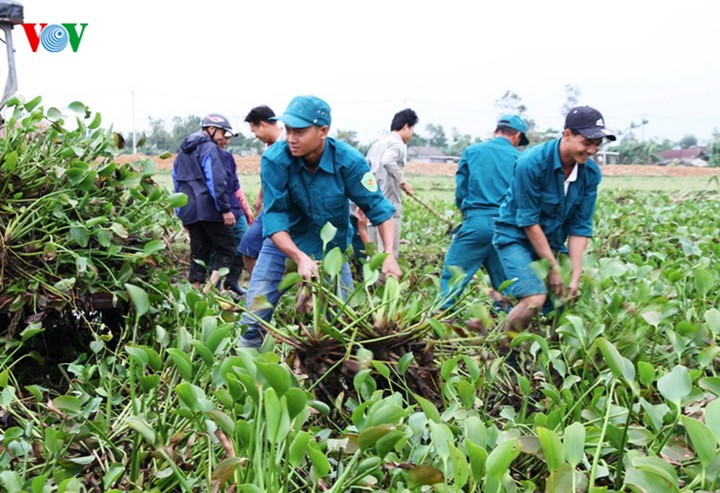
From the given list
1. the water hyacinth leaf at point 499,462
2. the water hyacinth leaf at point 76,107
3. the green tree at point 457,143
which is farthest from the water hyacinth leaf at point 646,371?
the green tree at point 457,143

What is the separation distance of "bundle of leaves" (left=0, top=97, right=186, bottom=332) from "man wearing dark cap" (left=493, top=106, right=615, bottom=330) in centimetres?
147

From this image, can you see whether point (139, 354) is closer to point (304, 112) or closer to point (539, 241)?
point (304, 112)

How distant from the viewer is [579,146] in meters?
3.45

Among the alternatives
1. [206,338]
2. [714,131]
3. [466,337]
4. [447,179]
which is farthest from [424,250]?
[714,131]

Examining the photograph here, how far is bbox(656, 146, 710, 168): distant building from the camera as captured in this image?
46.3m

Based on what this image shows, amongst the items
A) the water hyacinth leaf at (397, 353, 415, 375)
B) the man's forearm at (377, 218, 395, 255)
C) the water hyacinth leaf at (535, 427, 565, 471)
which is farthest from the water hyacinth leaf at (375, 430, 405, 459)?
the man's forearm at (377, 218, 395, 255)

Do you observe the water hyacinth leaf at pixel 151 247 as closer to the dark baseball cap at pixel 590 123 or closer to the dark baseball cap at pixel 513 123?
the dark baseball cap at pixel 590 123

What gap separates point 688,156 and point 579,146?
49.7m

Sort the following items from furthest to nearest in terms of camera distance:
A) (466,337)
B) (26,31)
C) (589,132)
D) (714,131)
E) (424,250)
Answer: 1. (714,131)
2. (424,250)
3. (26,31)
4. (589,132)
5. (466,337)

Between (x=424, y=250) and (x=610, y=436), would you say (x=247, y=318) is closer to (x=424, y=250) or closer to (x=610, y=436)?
(x=610, y=436)

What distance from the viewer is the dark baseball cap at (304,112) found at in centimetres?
331

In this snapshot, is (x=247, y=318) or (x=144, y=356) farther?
(x=247, y=318)

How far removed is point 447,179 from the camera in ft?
91.6

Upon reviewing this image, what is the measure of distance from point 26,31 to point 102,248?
2.02m
